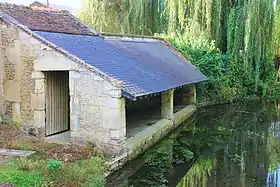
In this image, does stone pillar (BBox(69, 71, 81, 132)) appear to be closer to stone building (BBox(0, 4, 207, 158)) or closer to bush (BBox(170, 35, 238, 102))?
stone building (BBox(0, 4, 207, 158))

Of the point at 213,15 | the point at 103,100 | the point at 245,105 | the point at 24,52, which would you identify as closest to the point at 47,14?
the point at 24,52

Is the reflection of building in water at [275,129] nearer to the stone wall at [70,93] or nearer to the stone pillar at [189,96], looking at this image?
the stone pillar at [189,96]

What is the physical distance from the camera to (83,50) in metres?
10.8

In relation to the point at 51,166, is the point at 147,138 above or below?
below

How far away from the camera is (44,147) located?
9211 mm

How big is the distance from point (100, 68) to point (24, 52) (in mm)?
2268

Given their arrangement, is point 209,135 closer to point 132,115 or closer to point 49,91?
point 132,115

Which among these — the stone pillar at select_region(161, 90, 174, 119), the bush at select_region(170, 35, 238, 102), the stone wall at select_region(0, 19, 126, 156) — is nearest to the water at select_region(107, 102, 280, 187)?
the stone pillar at select_region(161, 90, 174, 119)

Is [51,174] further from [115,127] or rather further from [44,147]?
[115,127]

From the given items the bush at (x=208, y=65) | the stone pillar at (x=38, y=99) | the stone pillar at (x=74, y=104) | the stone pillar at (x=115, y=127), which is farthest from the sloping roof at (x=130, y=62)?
the bush at (x=208, y=65)

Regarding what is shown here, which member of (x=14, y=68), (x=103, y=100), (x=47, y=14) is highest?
(x=47, y=14)

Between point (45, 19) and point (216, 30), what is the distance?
1172cm

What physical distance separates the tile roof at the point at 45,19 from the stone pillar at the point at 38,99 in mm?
1483

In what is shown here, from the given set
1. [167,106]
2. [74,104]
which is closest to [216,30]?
[167,106]
